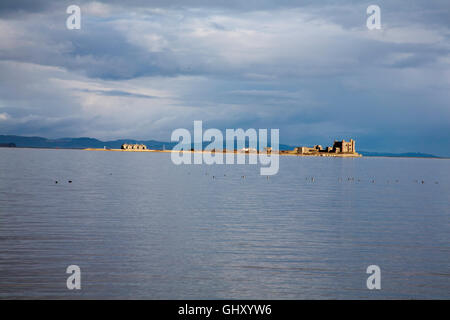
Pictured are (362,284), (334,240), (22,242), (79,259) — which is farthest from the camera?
(334,240)

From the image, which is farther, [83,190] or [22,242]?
[83,190]

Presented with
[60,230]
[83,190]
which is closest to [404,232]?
[60,230]

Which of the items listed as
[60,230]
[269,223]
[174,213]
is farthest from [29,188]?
[269,223]

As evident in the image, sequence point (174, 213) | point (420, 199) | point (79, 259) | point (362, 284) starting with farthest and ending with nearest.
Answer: point (420, 199) < point (174, 213) < point (79, 259) < point (362, 284)

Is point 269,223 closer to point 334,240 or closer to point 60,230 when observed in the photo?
point 334,240

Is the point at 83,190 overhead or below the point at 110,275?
overhead

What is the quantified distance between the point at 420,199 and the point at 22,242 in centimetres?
5299

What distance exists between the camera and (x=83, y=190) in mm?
65375

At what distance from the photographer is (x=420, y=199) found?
2564 inches

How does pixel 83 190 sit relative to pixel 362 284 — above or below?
above
